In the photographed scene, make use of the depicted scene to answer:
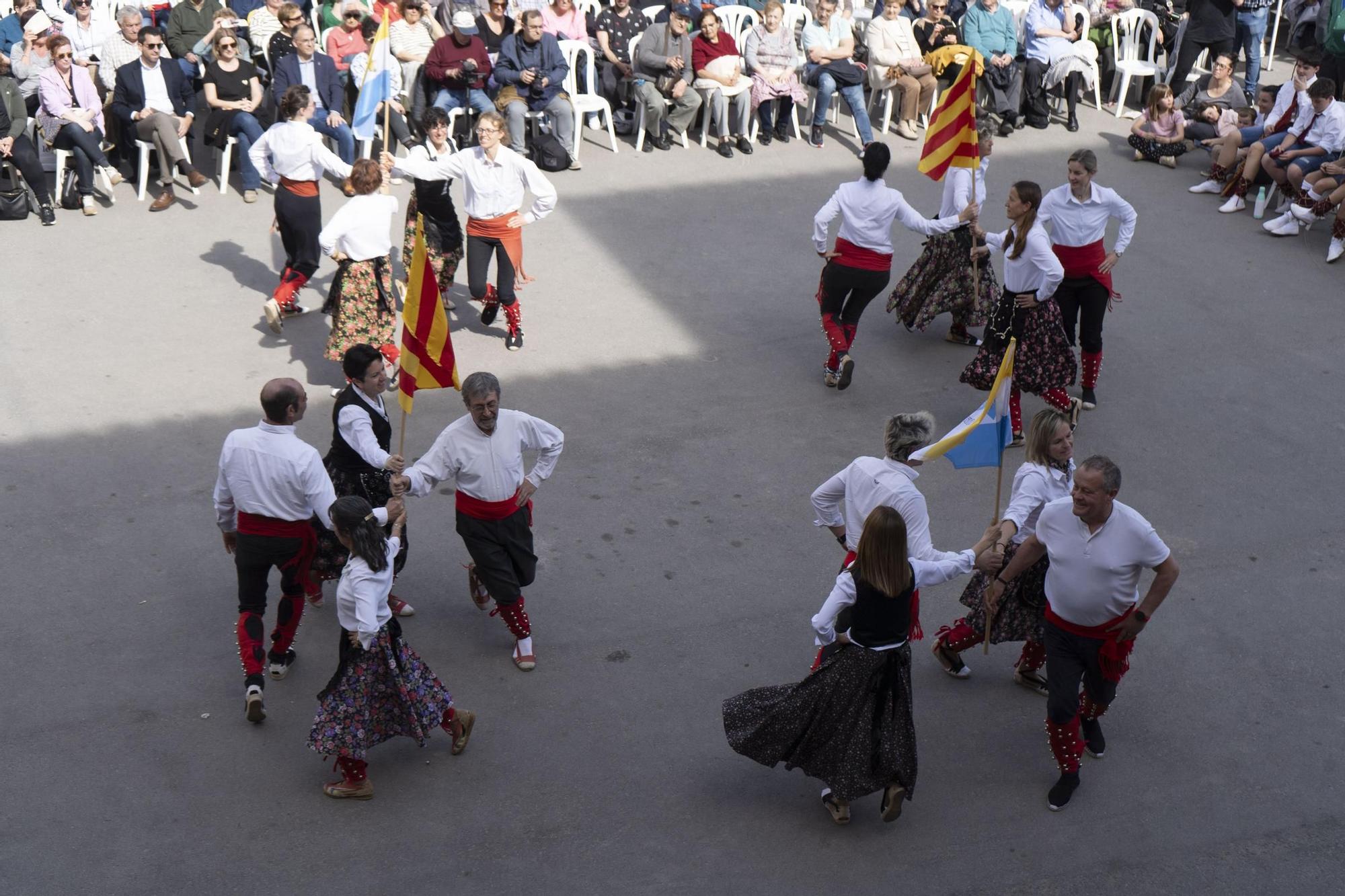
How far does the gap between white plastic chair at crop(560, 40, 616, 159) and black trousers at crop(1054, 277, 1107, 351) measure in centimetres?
591

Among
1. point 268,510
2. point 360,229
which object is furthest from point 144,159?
point 268,510

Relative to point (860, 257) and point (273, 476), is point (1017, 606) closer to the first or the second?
point (273, 476)

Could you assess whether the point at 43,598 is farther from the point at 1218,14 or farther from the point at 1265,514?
the point at 1218,14

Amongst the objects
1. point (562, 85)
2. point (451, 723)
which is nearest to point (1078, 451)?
point (451, 723)

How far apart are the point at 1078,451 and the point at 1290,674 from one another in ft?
7.76

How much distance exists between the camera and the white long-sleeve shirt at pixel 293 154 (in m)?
9.48

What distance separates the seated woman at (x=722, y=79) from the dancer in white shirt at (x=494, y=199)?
4.45 m

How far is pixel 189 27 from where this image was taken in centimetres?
1245

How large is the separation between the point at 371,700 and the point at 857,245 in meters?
4.80

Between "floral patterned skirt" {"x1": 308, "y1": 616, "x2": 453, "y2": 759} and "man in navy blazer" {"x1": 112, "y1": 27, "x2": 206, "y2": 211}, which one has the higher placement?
"man in navy blazer" {"x1": 112, "y1": 27, "x2": 206, "y2": 211}

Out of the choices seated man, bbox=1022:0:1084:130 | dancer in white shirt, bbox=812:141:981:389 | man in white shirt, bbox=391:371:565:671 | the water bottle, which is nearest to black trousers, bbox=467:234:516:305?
dancer in white shirt, bbox=812:141:981:389

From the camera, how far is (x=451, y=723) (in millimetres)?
5855

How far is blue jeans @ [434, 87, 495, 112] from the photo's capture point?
42.7ft

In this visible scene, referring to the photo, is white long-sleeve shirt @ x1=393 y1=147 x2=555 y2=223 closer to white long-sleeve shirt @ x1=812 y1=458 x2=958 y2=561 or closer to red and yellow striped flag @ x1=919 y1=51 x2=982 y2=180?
red and yellow striped flag @ x1=919 y1=51 x2=982 y2=180
